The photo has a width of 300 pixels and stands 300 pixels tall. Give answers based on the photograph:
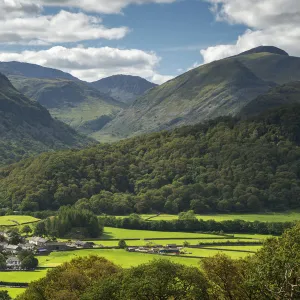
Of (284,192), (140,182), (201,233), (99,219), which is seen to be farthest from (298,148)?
(99,219)

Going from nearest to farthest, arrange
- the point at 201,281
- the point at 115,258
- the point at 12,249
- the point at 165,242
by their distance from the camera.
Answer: the point at 201,281 → the point at 115,258 → the point at 12,249 → the point at 165,242

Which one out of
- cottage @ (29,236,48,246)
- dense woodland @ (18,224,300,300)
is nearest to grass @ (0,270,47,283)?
cottage @ (29,236,48,246)

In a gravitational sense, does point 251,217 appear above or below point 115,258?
above

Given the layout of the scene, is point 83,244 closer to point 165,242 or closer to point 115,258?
point 165,242

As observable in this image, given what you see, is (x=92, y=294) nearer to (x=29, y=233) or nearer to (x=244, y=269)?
(x=244, y=269)

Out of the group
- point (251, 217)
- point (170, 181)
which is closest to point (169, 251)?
point (251, 217)

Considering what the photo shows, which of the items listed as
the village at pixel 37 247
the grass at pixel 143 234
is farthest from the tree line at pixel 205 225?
the village at pixel 37 247
